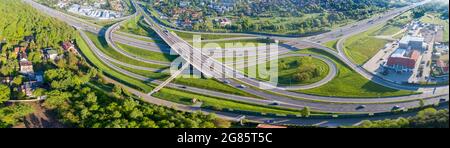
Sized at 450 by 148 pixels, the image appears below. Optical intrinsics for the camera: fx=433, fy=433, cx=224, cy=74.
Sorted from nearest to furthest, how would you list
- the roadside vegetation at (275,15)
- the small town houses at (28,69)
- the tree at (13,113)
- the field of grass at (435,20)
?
1. the tree at (13,113)
2. the small town houses at (28,69)
3. the field of grass at (435,20)
4. the roadside vegetation at (275,15)

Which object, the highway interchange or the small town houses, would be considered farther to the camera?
the small town houses

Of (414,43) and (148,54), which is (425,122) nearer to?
(414,43)

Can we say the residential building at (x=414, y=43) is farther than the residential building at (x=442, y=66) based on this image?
Yes

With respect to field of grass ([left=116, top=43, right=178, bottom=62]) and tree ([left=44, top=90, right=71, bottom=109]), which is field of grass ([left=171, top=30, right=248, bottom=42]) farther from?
tree ([left=44, top=90, right=71, bottom=109])

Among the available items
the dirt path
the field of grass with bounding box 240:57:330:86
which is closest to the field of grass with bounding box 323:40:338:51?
the field of grass with bounding box 240:57:330:86

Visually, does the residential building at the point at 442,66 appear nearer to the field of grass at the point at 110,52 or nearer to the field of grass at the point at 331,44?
the field of grass at the point at 331,44

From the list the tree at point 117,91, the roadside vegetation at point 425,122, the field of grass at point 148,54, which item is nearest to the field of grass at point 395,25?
the roadside vegetation at point 425,122
